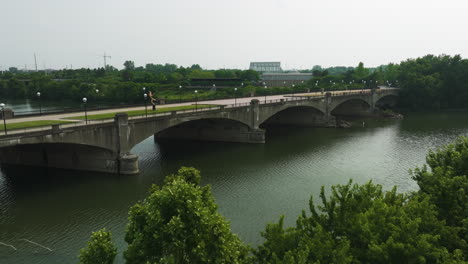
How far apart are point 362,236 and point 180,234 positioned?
694cm

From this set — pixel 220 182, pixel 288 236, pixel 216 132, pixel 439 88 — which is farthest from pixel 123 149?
pixel 439 88

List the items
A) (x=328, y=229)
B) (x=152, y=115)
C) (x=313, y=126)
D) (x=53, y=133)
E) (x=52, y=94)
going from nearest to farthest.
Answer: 1. (x=328, y=229)
2. (x=53, y=133)
3. (x=152, y=115)
4. (x=313, y=126)
5. (x=52, y=94)

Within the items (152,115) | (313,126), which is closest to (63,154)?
(152,115)

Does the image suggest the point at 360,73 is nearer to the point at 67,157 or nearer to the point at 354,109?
the point at 354,109

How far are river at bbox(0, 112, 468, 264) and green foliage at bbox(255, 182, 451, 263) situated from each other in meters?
9.25

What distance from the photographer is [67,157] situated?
4078 centimetres

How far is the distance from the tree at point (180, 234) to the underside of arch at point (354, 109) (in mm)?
91820

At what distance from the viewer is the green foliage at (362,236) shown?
1413 cm

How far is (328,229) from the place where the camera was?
56.2ft

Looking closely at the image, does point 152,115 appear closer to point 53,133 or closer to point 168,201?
point 53,133

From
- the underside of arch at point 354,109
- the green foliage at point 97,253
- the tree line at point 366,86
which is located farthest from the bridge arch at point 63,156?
the underside of arch at point 354,109

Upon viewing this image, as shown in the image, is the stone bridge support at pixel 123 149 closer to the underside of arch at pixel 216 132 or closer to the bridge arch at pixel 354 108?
the underside of arch at pixel 216 132

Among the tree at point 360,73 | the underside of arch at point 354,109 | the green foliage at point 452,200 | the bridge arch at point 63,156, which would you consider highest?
the tree at point 360,73

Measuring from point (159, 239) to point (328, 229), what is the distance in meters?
7.65
